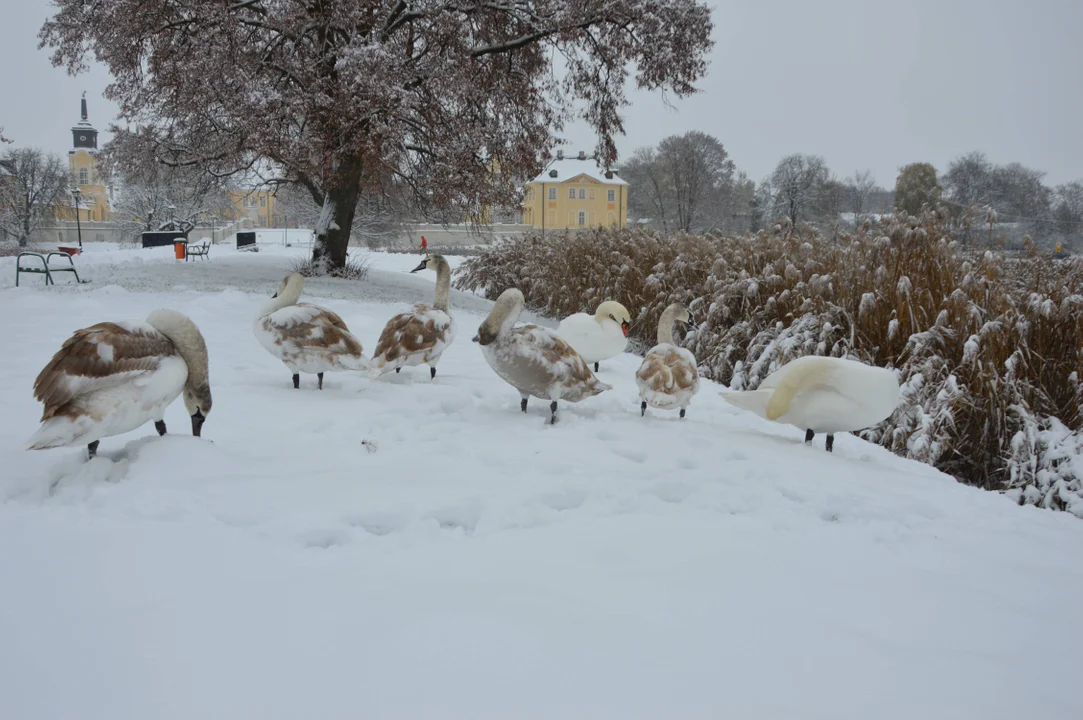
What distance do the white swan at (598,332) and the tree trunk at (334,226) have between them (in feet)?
30.2

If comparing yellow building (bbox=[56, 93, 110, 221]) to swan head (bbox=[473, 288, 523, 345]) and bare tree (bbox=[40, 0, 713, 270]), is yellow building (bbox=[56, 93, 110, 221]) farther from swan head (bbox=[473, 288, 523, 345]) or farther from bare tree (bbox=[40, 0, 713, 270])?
swan head (bbox=[473, 288, 523, 345])

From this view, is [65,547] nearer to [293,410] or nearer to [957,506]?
[293,410]

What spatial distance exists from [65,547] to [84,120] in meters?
69.4

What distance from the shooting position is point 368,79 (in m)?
10.2

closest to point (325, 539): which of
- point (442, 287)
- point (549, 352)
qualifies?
point (549, 352)

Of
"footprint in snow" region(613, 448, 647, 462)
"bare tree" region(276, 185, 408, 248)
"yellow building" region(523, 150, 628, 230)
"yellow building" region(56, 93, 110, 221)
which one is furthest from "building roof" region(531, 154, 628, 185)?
"footprint in snow" region(613, 448, 647, 462)

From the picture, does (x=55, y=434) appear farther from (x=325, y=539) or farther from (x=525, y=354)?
(x=525, y=354)

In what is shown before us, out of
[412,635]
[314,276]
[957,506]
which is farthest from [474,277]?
[412,635]

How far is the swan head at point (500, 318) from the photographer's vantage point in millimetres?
4575

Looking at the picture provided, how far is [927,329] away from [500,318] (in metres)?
4.32

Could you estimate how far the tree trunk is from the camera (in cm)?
1462

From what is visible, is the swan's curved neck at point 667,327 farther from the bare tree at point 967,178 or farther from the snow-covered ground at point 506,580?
the bare tree at point 967,178

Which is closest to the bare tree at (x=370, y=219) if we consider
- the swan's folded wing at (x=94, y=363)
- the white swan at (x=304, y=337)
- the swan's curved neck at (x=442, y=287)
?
the swan's curved neck at (x=442, y=287)

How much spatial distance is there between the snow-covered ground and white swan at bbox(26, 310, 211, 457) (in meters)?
0.23
